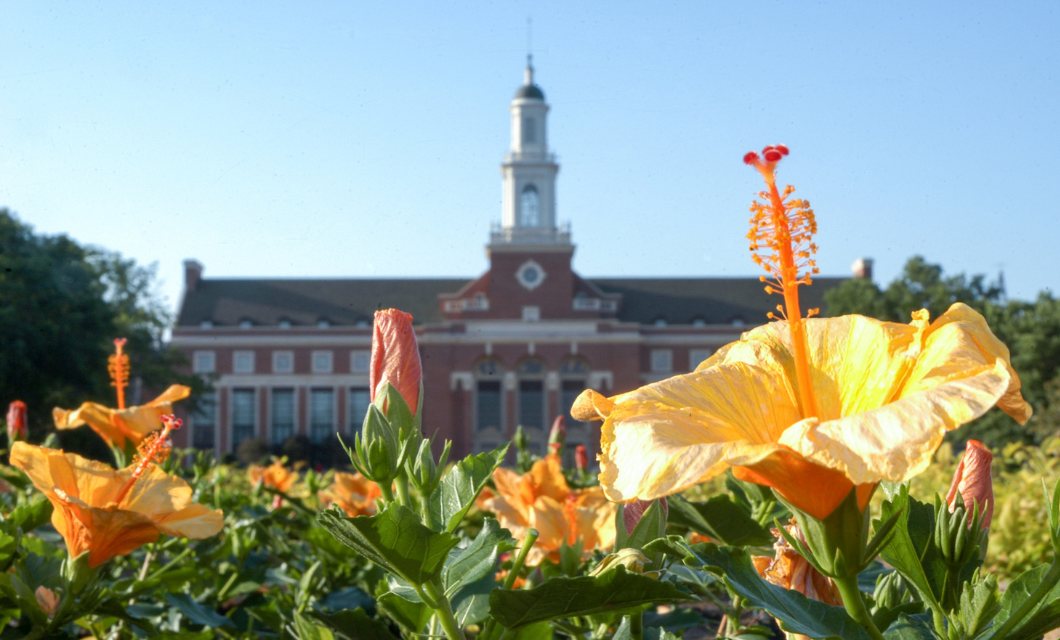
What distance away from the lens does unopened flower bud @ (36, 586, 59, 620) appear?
4.62 feet

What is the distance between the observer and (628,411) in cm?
87

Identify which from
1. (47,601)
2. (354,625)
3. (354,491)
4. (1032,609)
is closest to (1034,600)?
(1032,609)

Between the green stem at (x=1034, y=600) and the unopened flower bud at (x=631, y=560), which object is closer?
the green stem at (x=1034, y=600)

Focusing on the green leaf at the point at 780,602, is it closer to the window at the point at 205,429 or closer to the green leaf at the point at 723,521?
the green leaf at the point at 723,521

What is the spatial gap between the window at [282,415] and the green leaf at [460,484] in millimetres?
38852

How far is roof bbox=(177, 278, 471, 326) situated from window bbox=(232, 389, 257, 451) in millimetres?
3477

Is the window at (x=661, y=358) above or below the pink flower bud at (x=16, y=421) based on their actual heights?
below

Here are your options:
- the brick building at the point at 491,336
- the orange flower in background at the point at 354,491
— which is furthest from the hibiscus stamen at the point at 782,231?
the brick building at the point at 491,336

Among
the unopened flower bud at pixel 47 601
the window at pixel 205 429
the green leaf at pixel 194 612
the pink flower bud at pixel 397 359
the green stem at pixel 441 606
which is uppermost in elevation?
the pink flower bud at pixel 397 359

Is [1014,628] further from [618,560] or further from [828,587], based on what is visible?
[618,560]

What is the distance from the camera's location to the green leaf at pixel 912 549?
2.91 feet

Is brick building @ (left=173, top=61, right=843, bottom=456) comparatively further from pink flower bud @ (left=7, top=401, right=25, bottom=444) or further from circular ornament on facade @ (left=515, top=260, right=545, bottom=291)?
pink flower bud @ (left=7, top=401, right=25, bottom=444)

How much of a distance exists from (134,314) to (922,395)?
37471mm

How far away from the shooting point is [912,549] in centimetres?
90
